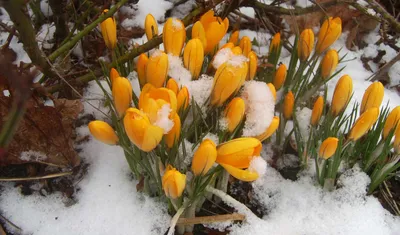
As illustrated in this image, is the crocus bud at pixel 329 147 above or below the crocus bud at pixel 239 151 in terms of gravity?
below

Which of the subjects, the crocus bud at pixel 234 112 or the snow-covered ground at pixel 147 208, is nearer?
A: the crocus bud at pixel 234 112

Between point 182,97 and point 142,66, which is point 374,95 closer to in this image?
point 182,97

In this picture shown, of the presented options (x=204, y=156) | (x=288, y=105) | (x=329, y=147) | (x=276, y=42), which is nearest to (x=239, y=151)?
(x=204, y=156)

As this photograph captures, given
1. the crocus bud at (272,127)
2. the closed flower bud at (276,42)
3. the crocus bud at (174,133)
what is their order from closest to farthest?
the crocus bud at (174,133) → the crocus bud at (272,127) → the closed flower bud at (276,42)

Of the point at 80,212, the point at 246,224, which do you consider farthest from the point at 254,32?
the point at 80,212

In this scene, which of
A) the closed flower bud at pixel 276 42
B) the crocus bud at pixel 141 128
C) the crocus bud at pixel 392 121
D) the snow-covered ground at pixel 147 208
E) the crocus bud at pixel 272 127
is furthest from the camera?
the closed flower bud at pixel 276 42

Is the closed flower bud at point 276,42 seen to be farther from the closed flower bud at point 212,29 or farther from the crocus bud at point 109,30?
the crocus bud at point 109,30

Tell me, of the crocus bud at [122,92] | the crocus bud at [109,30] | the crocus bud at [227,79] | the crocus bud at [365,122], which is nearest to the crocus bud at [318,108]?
the crocus bud at [365,122]

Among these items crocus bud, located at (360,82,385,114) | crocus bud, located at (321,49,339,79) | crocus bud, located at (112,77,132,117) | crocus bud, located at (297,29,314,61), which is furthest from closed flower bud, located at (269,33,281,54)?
crocus bud, located at (112,77,132,117)
